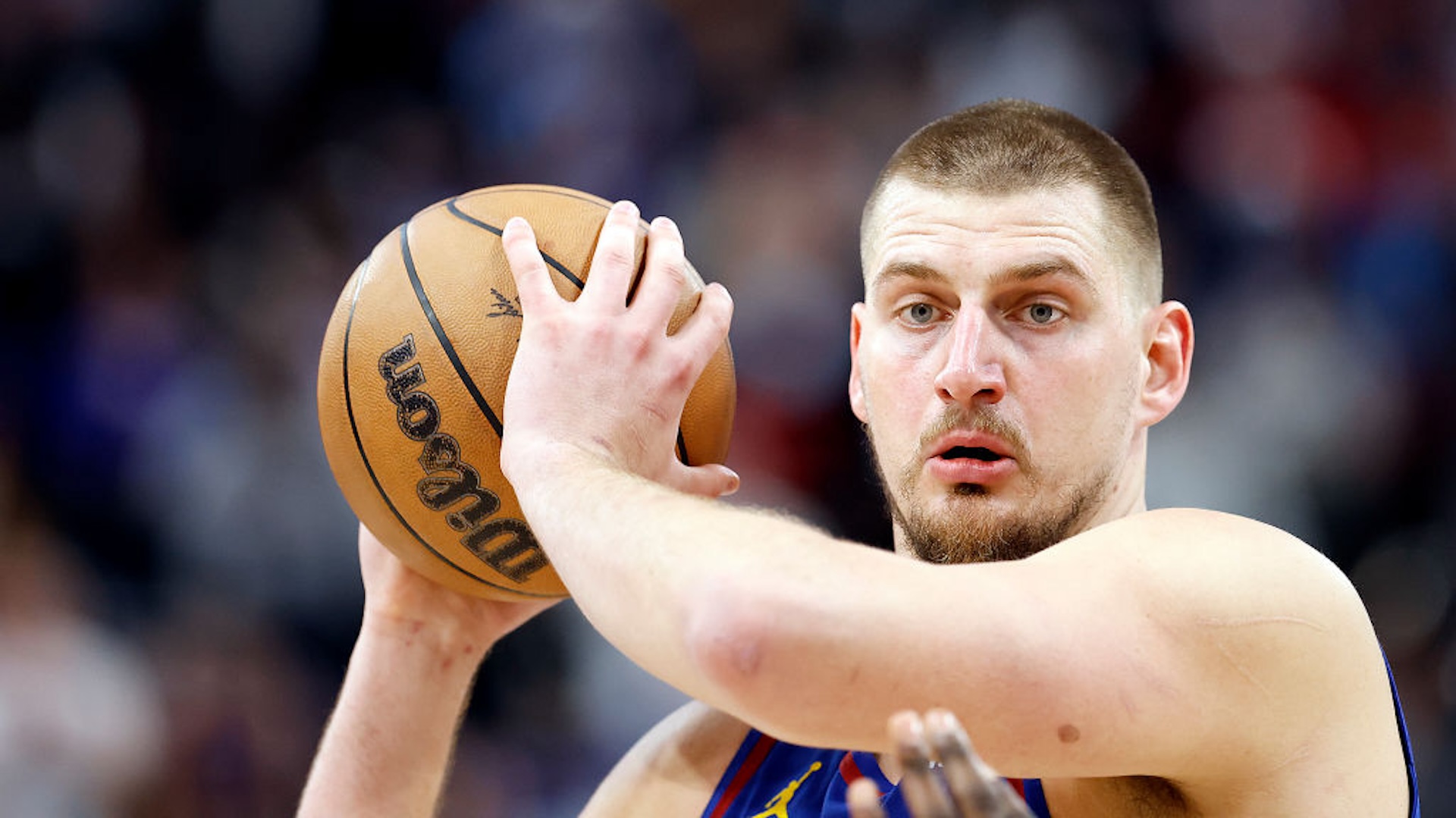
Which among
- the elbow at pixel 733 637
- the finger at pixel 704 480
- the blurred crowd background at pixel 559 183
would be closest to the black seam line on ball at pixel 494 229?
the finger at pixel 704 480

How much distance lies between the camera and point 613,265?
8.45 ft

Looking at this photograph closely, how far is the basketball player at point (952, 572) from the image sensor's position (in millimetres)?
1980

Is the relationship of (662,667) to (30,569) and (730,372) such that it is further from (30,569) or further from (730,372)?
(30,569)

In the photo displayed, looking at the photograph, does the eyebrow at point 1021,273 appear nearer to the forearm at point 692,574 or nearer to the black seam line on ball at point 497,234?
the black seam line on ball at point 497,234

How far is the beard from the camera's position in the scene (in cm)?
292

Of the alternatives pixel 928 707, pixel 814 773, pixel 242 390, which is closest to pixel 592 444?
pixel 928 707

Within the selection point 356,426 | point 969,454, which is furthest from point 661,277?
point 969,454

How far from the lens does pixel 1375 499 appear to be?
5.66m

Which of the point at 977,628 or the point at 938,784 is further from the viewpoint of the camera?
the point at 977,628

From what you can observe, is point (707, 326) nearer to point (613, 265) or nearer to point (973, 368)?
point (613, 265)

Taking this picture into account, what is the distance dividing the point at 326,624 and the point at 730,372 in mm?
3685

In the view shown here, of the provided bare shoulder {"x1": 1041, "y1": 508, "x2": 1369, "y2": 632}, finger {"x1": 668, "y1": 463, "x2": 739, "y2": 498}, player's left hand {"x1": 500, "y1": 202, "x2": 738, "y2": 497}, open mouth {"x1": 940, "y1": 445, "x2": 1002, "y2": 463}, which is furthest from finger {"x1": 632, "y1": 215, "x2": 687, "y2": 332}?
bare shoulder {"x1": 1041, "y1": 508, "x2": 1369, "y2": 632}

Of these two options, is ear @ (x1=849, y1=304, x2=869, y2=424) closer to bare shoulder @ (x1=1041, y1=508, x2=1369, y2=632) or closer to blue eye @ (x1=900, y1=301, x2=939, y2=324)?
blue eye @ (x1=900, y1=301, x2=939, y2=324)

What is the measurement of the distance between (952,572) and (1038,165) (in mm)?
1396
